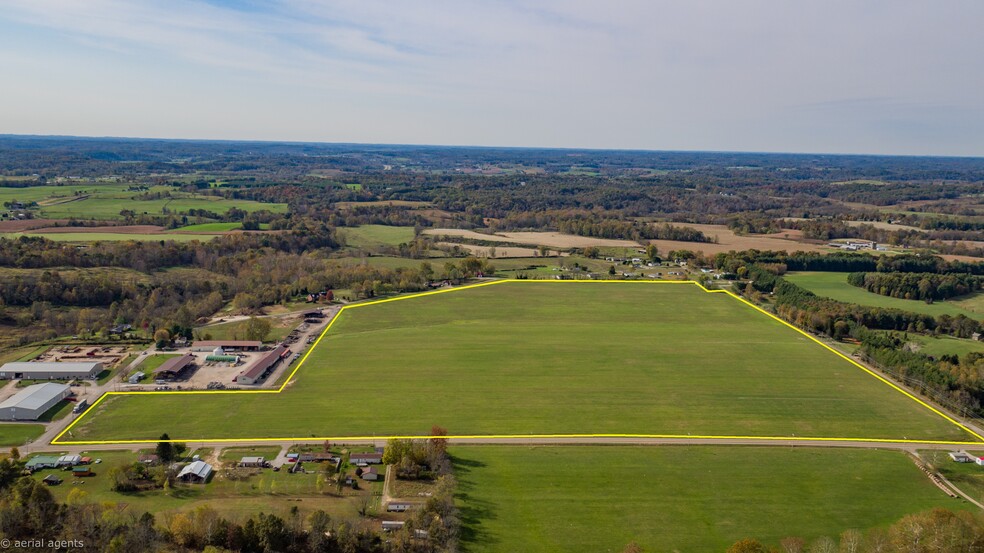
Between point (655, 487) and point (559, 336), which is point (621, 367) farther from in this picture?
point (655, 487)

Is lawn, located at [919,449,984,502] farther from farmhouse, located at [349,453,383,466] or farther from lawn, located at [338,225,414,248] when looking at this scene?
lawn, located at [338,225,414,248]

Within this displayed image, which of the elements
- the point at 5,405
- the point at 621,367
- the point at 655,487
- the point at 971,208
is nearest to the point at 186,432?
the point at 5,405

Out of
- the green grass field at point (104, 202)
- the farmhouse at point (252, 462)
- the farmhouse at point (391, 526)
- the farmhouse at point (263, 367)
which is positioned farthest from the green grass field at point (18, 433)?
the green grass field at point (104, 202)

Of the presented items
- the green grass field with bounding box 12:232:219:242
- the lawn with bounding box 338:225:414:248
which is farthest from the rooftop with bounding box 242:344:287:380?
the green grass field with bounding box 12:232:219:242

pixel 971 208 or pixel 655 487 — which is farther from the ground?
pixel 971 208

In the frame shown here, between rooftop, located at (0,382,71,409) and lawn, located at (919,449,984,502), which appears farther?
rooftop, located at (0,382,71,409)
